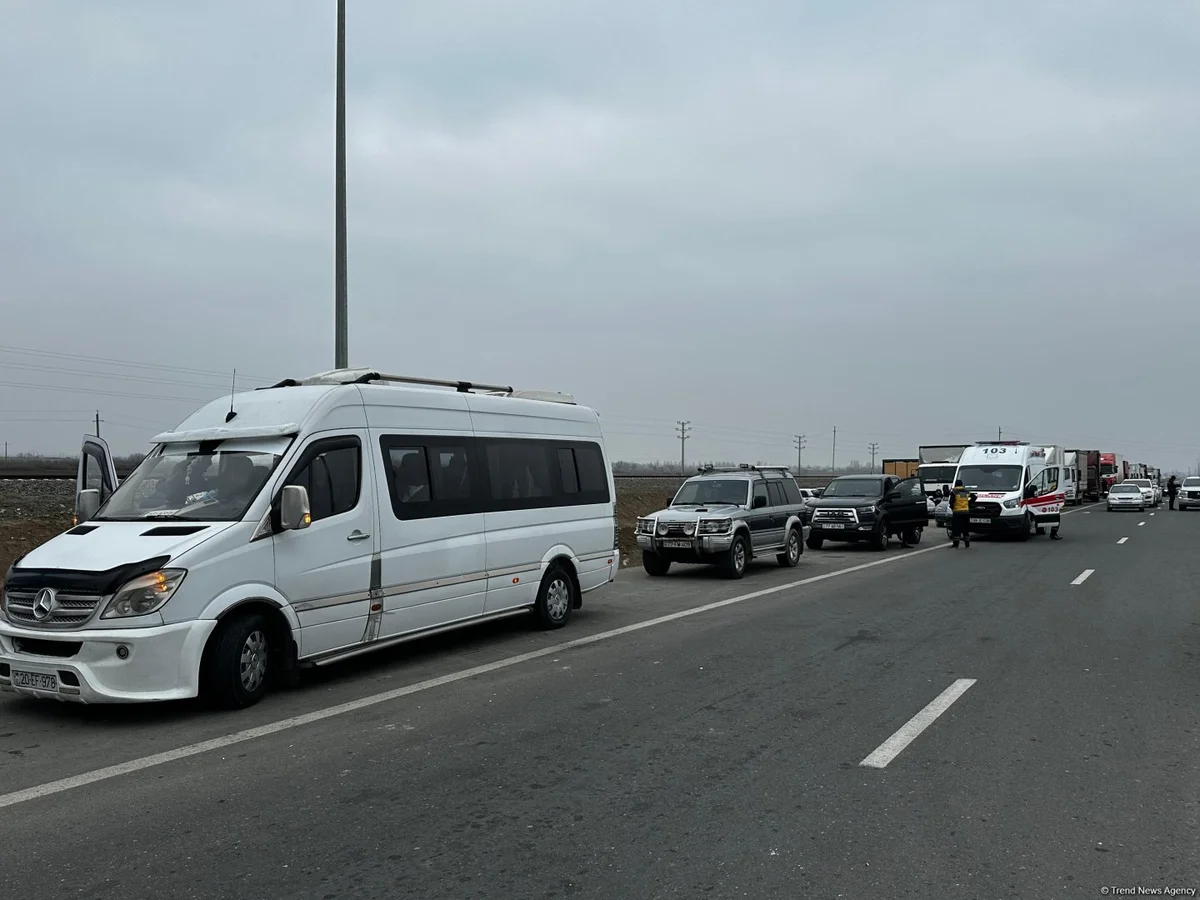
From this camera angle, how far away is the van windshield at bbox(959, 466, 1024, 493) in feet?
83.7

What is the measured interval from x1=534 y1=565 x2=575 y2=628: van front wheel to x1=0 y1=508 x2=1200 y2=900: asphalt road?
71 cm

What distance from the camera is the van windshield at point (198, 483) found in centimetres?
751

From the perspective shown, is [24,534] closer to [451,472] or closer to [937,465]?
[451,472]

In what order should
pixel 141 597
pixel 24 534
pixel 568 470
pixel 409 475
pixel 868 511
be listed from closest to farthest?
pixel 141 597
pixel 409 475
pixel 568 470
pixel 24 534
pixel 868 511

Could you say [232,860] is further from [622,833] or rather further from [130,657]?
[130,657]

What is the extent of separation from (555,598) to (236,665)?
175 inches

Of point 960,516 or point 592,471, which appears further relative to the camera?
point 960,516

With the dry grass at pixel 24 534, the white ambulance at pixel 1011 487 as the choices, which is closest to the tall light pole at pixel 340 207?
the dry grass at pixel 24 534

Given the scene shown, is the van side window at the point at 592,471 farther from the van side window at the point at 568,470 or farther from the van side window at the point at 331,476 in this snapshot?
the van side window at the point at 331,476

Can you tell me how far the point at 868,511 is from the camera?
21875 millimetres

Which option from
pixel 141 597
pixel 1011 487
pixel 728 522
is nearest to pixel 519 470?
pixel 141 597

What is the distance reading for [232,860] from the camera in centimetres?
424

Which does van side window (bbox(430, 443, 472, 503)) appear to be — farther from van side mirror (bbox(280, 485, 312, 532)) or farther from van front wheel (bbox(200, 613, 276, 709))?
van front wheel (bbox(200, 613, 276, 709))

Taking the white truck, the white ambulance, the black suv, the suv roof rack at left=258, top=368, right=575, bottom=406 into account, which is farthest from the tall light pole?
the white truck
